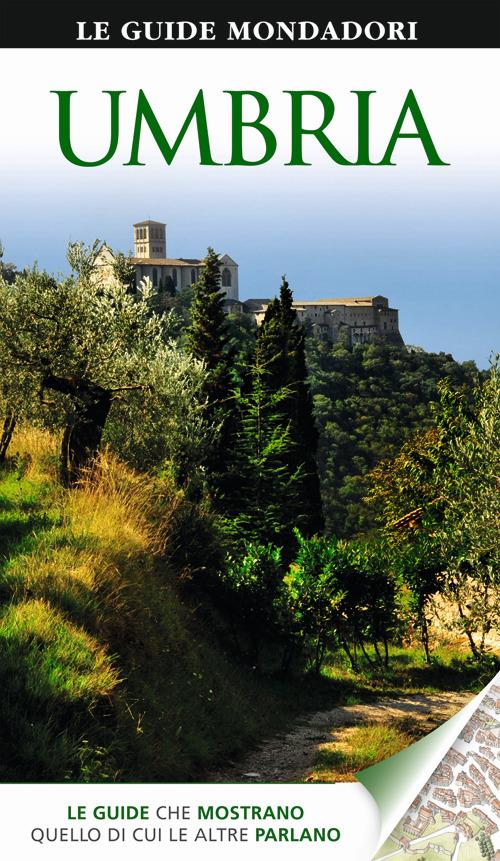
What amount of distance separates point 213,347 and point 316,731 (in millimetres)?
26438

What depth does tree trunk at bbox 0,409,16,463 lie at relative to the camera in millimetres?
15918

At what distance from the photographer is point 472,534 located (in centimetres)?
1209

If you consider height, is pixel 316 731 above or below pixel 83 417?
below

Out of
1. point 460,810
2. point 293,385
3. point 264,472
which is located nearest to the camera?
point 460,810

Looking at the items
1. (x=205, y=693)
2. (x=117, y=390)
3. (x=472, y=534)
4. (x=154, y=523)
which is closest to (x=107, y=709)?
(x=205, y=693)

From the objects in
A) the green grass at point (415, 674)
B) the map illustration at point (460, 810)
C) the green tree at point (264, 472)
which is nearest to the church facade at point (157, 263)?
the green tree at point (264, 472)

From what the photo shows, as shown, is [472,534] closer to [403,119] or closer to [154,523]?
[154,523]

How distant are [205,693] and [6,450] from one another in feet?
23.3

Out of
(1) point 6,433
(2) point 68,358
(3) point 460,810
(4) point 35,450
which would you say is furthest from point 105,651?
(1) point 6,433

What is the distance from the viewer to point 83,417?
50.2 feet

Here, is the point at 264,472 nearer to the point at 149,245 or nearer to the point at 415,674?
the point at 415,674

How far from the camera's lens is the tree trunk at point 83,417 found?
595 inches

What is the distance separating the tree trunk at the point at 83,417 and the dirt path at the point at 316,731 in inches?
217

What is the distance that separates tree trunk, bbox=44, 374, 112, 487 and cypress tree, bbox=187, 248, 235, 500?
1908cm
